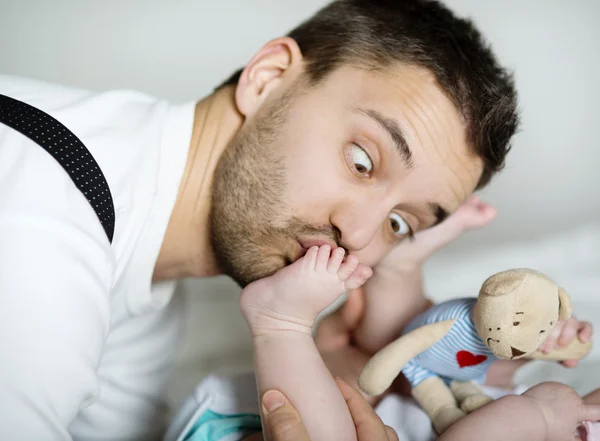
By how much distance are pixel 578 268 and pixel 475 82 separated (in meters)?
0.83

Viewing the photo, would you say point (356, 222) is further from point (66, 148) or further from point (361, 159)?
point (66, 148)

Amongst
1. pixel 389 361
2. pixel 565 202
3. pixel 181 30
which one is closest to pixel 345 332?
pixel 389 361

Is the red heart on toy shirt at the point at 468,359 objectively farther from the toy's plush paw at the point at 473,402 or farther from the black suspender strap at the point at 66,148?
the black suspender strap at the point at 66,148

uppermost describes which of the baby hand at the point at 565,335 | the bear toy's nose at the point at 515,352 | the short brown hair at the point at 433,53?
the short brown hair at the point at 433,53

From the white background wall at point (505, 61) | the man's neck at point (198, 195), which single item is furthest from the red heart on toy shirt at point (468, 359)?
the white background wall at point (505, 61)

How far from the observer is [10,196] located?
0.90 meters

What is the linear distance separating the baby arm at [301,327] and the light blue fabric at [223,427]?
0.47 ft

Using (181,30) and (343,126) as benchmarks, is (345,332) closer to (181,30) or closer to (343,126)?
(343,126)

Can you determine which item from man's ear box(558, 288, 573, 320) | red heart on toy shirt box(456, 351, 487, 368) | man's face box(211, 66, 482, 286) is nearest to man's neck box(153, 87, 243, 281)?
man's face box(211, 66, 482, 286)

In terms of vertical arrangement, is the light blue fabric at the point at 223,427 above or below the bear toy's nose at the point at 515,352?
below

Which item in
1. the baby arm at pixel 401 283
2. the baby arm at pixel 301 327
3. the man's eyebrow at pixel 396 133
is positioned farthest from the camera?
the baby arm at pixel 401 283

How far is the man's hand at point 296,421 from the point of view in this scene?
87 cm

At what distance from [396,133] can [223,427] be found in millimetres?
577

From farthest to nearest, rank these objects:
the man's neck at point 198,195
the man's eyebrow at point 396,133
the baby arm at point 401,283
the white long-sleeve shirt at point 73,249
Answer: the baby arm at point 401,283 < the man's neck at point 198,195 < the man's eyebrow at point 396,133 < the white long-sleeve shirt at point 73,249
